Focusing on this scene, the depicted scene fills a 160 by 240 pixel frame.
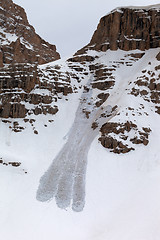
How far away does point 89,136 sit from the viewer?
41.9m

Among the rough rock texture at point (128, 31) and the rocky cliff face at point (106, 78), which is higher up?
the rough rock texture at point (128, 31)

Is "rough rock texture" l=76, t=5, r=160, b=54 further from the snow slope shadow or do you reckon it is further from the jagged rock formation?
the snow slope shadow

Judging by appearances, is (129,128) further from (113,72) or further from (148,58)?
(148,58)

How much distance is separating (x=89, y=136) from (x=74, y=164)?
7.48m

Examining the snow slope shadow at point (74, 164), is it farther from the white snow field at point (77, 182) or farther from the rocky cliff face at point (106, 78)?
the rocky cliff face at point (106, 78)

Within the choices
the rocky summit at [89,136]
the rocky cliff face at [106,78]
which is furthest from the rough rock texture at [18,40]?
the rocky cliff face at [106,78]

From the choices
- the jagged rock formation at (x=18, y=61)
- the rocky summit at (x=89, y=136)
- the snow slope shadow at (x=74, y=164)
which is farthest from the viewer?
the jagged rock formation at (x=18, y=61)

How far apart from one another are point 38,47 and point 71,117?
137ft

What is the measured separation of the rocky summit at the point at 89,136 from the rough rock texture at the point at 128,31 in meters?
0.26

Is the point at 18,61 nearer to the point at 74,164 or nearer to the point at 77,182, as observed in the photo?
the point at 74,164

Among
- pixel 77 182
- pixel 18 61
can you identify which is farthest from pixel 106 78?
pixel 77 182

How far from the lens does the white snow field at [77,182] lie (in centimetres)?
2547

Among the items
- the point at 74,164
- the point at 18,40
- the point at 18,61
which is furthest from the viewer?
the point at 18,40

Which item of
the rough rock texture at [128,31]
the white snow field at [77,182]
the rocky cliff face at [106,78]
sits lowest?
the white snow field at [77,182]
